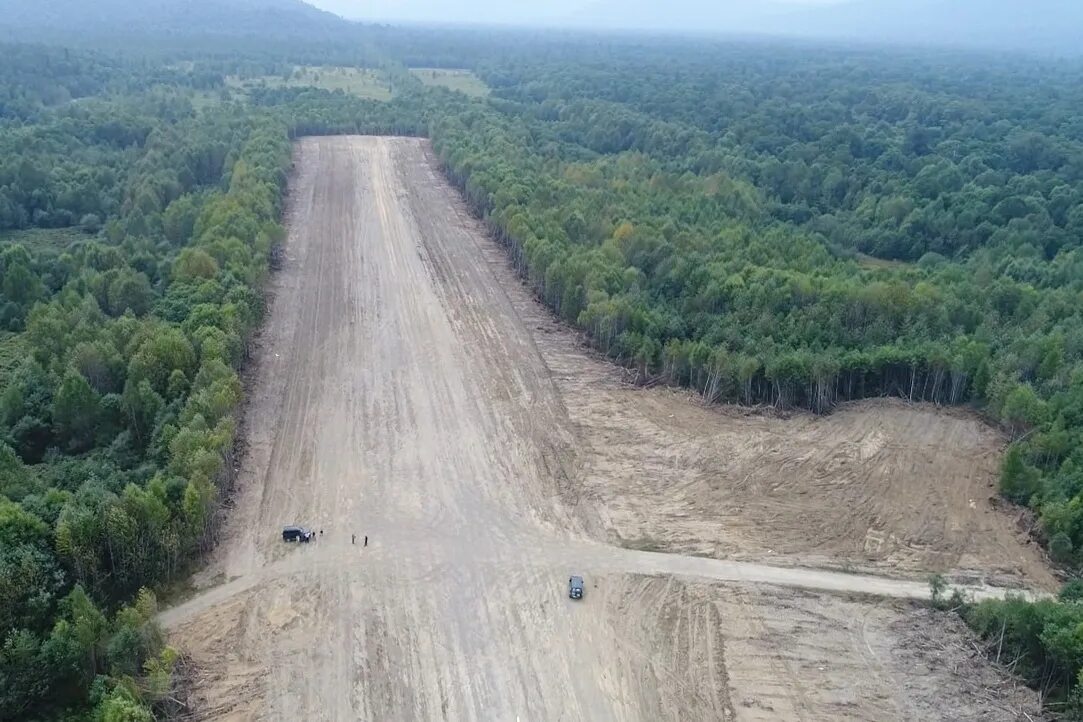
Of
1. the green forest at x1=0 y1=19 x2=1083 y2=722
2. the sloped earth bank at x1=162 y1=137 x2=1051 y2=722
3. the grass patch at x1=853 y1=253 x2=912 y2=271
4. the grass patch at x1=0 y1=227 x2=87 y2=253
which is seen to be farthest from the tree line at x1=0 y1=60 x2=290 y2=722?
the grass patch at x1=853 y1=253 x2=912 y2=271

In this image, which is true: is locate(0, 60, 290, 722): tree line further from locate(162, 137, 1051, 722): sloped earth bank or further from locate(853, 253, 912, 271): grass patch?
locate(853, 253, 912, 271): grass patch

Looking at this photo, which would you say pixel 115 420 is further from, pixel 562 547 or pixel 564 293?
pixel 564 293

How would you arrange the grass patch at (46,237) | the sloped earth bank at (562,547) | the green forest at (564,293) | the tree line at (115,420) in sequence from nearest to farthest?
1. the tree line at (115,420)
2. the sloped earth bank at (562,547)
3. the green forest at (564,293)
4. the grass patch at (46,237)

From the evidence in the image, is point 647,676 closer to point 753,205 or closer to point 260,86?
point 753,205

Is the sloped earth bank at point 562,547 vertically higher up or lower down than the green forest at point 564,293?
lower down

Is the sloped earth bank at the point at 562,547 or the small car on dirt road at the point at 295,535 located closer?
the sloped earth bank at the point at 562,547

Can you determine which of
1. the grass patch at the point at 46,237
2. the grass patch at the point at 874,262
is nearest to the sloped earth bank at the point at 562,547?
the grass patch at the point at 874,262

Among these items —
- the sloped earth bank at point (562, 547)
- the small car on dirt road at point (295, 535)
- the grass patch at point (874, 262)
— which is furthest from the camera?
the grass patch at point (874, 262)

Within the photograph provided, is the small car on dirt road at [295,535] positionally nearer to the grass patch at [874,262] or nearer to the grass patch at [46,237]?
the grass patch at [46,237]

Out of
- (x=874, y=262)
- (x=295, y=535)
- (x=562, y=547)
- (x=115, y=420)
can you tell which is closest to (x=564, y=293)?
(x=562, y=547)

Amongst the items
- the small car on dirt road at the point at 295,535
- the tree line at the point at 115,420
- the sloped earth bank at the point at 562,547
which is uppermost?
the tree line at the point at 115,420
